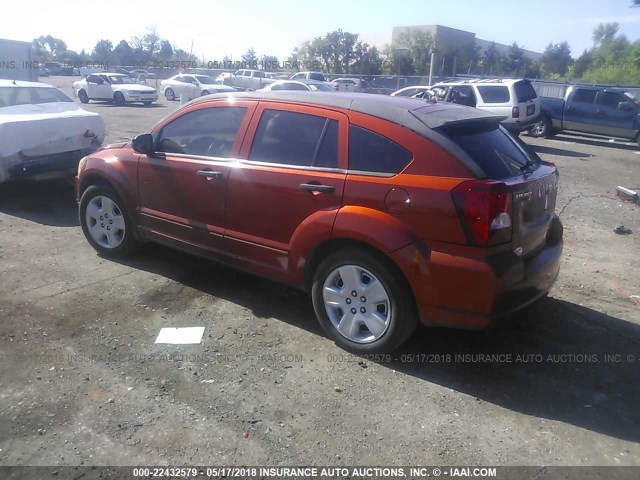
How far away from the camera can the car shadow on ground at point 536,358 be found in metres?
3.38

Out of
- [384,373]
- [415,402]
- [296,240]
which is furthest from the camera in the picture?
[296,240]

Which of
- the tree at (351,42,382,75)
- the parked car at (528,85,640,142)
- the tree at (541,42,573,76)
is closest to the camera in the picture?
the parked car at (528,85,640,142)

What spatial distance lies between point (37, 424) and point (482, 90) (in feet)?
51.1

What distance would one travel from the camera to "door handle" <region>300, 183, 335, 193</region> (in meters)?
3.85

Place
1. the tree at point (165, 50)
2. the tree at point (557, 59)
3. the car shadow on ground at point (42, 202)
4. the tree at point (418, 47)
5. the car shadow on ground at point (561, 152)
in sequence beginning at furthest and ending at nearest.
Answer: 1. the tree at point (165, 50)
2. the tree at point (557, 59)
3. the tree at point (418, 47)
4. the car shadow on ground at point (561, 152)
5. the car shadow on ground at point (42, 202)

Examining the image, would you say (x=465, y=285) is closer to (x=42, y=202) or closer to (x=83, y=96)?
(x=42, y=202)

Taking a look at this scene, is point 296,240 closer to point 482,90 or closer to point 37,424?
point 37,424

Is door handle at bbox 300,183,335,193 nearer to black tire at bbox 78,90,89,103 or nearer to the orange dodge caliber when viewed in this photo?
the orange dodge caliber

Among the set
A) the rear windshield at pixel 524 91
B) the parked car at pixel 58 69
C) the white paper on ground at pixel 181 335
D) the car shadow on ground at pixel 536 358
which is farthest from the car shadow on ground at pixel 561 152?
the parked car at pixel 58 69

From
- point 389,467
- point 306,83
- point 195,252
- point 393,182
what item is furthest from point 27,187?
point 306,83

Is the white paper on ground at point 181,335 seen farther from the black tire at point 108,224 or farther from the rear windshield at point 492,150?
the rear windshield at point 492,150

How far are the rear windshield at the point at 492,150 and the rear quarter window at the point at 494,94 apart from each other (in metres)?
12.6

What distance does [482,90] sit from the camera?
16.2 meters

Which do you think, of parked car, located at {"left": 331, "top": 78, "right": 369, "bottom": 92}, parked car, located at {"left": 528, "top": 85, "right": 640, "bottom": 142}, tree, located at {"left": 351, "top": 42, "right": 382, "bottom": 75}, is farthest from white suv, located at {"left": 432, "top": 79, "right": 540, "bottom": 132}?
tree, located at {"left": 351, "top": 42, "right": 382, "bottom": 75}
